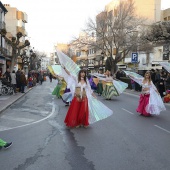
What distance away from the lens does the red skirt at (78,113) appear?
326 inches

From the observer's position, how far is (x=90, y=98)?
8609 millimetres

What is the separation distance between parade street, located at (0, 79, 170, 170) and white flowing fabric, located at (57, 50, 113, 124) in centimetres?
37

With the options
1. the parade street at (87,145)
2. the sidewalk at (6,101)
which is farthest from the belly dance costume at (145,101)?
the sidewalk at (6,101)

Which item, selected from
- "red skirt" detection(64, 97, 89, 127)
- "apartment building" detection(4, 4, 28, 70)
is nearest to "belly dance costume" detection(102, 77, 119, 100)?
"red skirt" detection(64, 97, 89, 127)

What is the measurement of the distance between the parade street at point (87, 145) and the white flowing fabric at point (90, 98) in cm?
37

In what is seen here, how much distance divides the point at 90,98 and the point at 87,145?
92.5 inches

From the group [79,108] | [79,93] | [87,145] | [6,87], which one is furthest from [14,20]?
[87,145]

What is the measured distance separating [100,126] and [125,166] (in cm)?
368

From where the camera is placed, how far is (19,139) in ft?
23.1

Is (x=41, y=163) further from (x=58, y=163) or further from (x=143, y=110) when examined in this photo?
(x=143, y=110)

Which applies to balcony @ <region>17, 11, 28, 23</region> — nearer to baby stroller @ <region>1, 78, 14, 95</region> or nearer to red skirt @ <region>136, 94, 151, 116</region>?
baby stroller @ <region>1, 78, 14, 95</region>

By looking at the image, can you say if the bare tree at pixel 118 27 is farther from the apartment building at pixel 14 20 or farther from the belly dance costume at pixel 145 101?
the apartment building at pixel 14 20

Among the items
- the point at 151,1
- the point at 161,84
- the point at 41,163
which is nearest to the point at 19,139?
the point at 41,163

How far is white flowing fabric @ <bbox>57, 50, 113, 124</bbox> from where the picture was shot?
842 centimetres
